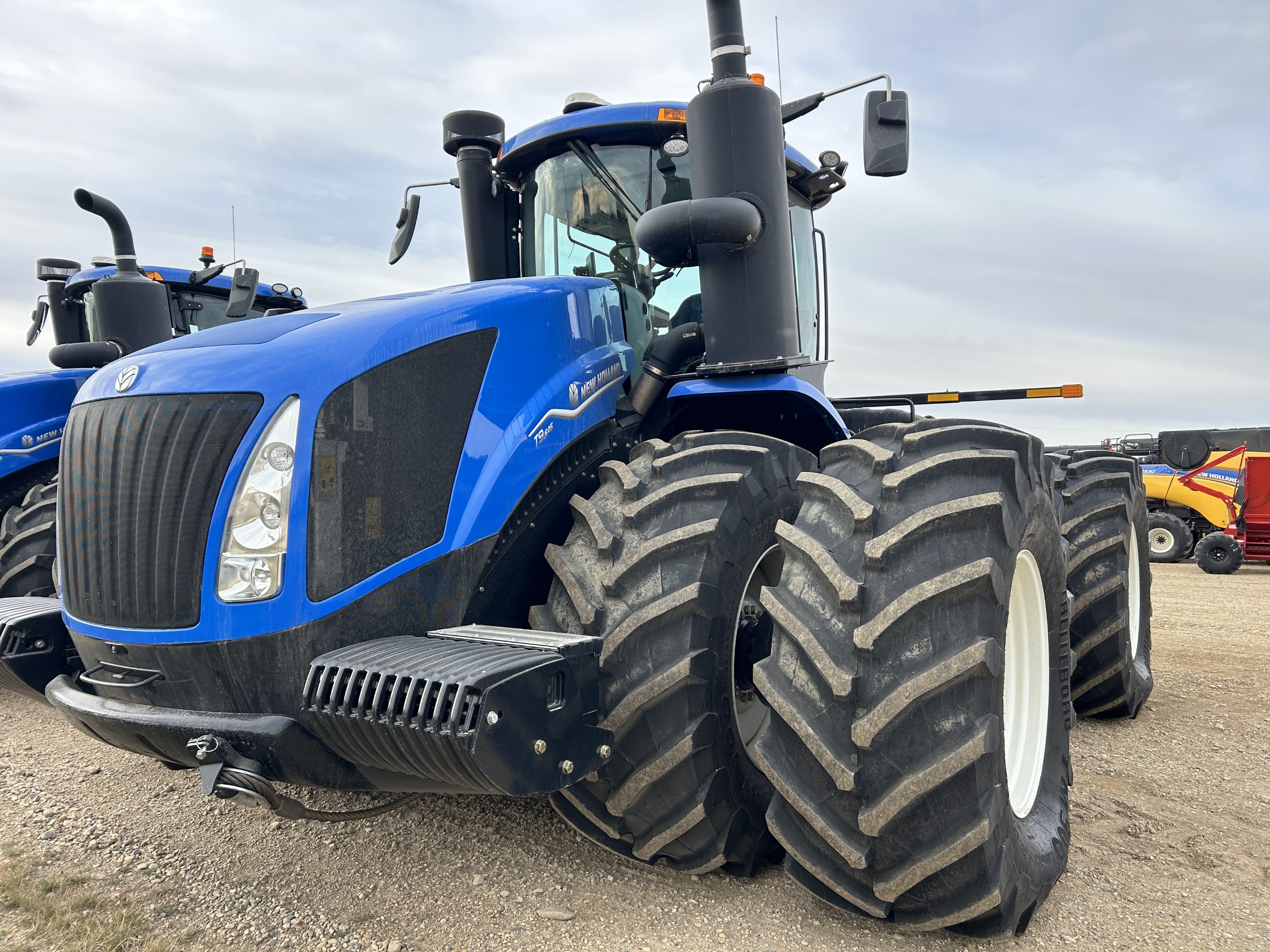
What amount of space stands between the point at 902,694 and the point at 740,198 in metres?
1.67

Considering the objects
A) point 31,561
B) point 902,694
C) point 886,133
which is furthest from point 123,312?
point 902,694

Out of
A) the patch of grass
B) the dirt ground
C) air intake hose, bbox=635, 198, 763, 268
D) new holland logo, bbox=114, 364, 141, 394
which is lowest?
the dirt ground

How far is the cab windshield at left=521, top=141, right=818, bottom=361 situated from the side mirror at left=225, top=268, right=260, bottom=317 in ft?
8.83

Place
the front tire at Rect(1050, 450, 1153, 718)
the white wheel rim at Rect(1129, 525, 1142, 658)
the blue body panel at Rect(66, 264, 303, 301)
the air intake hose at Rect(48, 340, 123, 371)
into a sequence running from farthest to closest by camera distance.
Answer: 1. the blue body panel at Rect(66, 264, 303, 301)
2. the air intake hose at Rect(48, 340, 123, 371)
3. the white wheel rim at Rect(1129, 525, 1142, 658)
4. the front tire at Rect(1050, 450, 1153, 718)

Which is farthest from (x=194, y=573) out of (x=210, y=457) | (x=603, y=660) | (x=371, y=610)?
(x=603, y=660)

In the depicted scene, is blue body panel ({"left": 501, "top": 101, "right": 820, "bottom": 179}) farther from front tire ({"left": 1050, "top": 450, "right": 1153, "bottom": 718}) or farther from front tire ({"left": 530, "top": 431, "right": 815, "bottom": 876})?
front tire ({"left": 1050, "top": 450, "right": 1153, "bottom": 718})

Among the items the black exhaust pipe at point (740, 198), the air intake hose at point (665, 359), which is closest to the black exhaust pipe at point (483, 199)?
the air intake hose at point (665, 359)

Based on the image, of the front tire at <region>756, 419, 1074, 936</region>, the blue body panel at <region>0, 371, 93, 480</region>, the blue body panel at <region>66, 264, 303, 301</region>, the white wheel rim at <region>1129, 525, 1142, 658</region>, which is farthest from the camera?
the blue body panel at <region>66, 264, 303, 301</region>

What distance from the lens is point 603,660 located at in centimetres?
231

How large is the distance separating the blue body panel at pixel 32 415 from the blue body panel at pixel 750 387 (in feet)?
12.6

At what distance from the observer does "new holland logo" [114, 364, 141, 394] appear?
2.32m

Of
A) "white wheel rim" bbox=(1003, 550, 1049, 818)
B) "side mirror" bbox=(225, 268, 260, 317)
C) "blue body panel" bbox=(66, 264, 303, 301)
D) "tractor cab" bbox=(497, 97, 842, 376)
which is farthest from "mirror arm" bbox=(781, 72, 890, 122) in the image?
"blue body panel" bbox=(66, 264, 303, 301)

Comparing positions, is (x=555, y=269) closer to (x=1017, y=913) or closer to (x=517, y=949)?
(x=517, y=949)

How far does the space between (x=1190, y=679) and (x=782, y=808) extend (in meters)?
4.54
